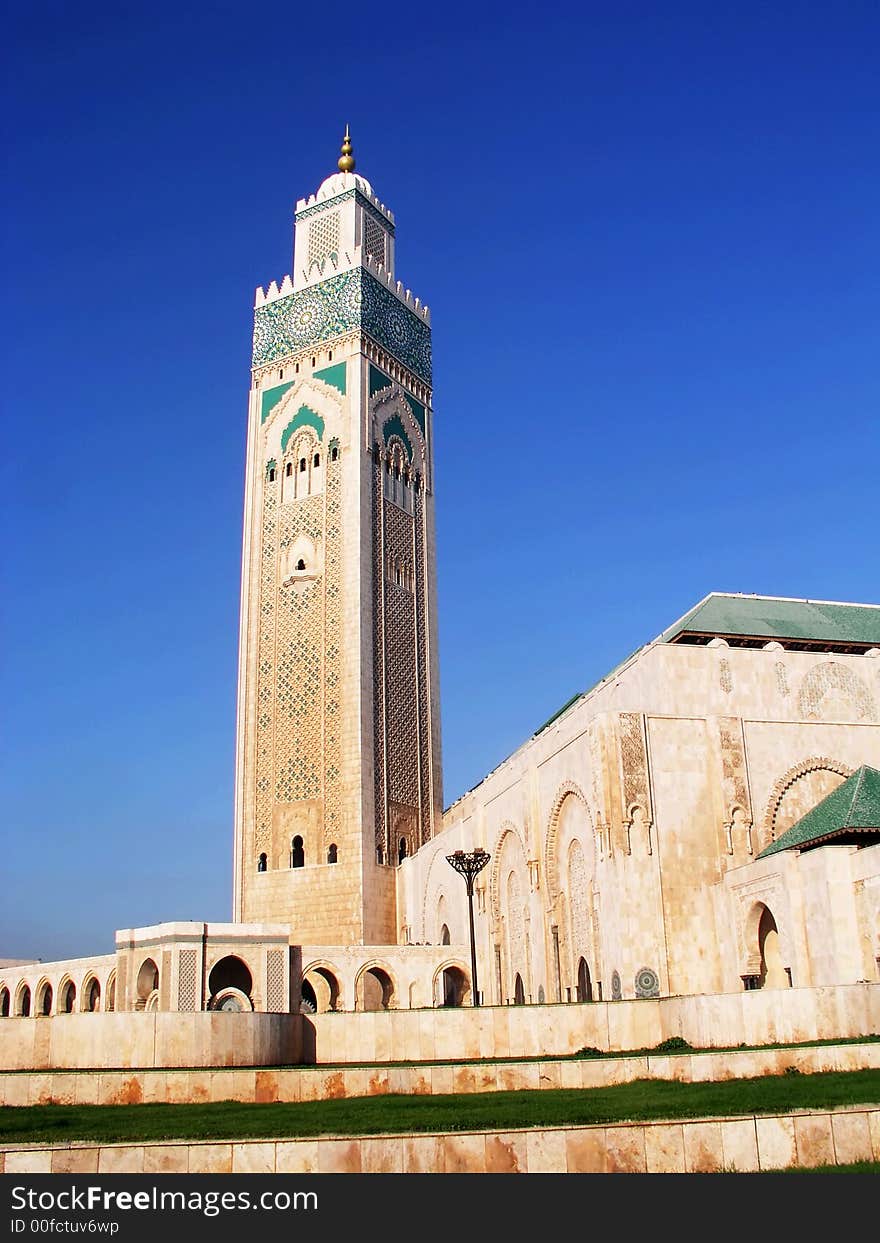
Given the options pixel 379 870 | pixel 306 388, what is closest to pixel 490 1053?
pixel 379 870

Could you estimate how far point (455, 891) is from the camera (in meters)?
27.1

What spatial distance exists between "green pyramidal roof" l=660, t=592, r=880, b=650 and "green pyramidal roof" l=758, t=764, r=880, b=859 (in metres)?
4.00

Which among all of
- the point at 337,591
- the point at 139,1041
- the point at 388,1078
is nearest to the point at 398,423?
the point at 337,591

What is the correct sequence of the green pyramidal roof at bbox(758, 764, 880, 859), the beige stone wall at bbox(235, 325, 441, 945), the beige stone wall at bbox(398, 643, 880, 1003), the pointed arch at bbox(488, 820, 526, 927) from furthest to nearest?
the beige stone wall at bbox(235, 325, 441, 945), the pointed arch at bbox(488, 820, 526, 927), the beige stone wall at bbox(398, 643, 880, 1003), the green pyramidal roof at bbox(758, 764, 880, 859)

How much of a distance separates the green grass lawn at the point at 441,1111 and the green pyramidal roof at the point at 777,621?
481 inches

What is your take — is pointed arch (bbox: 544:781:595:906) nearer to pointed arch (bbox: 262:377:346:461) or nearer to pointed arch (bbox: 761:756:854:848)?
pointed arch (bbox: 761:756:854:848)

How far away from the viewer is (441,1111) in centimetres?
791

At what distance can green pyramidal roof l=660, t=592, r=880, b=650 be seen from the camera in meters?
21.0

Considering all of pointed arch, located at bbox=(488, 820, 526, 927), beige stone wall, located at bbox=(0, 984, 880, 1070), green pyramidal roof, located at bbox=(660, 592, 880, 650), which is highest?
green pyramidal roof, located at bbox=(660, 592, 880, 650)

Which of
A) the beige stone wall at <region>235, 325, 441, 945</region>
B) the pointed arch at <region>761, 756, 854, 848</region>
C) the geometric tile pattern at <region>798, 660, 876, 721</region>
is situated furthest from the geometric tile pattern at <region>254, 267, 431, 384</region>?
the pointed arch at <region>761, 756, 854, 848</region>

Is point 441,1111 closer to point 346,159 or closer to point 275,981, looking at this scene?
point 275,981

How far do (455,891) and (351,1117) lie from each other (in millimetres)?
19575

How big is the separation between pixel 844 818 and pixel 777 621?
600cm
